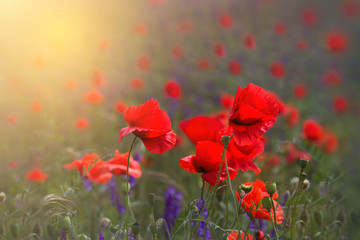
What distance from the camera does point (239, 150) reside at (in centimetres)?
87

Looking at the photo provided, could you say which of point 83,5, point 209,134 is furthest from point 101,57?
point 209,134

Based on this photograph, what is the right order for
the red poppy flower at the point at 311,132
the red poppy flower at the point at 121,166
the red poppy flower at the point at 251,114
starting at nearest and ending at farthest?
the red poppy flower at the point at 251,114
the red poppy flower at the point at 121,166
the red poppy flower at the point at 311,132

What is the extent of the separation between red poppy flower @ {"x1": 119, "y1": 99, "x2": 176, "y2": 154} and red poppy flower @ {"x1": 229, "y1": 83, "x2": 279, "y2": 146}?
12 centimetres

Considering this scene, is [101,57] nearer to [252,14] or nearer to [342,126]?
[342,126]

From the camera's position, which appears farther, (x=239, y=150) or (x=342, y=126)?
(x=342, y=126)

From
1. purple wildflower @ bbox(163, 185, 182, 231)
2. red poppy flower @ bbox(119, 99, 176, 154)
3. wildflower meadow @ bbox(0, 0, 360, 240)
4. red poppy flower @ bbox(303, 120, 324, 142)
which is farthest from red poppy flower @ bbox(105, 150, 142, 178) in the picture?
red poppy flower @ bbox(303, 120, 324, 142)

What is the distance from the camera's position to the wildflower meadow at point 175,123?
0.84m

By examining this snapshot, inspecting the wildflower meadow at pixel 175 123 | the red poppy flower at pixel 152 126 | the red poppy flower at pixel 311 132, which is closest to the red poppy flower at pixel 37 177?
the wildflower meadow at pixel 175 123

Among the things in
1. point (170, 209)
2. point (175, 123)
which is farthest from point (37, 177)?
point (175, 123)

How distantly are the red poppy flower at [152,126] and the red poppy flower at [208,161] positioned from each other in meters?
0.05

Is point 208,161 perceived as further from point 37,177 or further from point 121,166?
point 37,177

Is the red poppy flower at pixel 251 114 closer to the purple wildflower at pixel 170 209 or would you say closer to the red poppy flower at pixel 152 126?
the red poppy flower at pixel 152 126

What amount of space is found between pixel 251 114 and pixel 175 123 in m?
1.51

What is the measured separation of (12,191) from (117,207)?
0.47m
